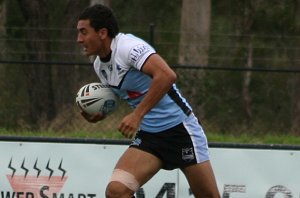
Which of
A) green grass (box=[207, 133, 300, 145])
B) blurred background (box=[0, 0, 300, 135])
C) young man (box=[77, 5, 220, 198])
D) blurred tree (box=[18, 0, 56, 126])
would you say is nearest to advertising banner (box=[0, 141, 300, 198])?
young man (box=[77, 5, 220, 198])

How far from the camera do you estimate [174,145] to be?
6.98m

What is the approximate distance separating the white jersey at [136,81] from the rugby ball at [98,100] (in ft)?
0.19

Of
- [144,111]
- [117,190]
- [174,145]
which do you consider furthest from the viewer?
[174,145]

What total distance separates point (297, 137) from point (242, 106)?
151cm

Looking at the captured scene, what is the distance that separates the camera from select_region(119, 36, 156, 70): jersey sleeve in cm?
656

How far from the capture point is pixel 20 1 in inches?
789

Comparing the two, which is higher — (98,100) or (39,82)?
(98,100)

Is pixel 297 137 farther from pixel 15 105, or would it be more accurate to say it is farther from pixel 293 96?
pixel 15 105

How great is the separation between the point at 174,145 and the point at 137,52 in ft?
2.49

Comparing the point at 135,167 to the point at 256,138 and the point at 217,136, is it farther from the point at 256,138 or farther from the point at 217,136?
the point at 256,138

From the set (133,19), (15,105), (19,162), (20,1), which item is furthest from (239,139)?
(133,19)

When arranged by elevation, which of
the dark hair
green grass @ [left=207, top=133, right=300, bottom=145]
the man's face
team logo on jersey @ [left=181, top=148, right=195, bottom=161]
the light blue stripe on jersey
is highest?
the dark hair

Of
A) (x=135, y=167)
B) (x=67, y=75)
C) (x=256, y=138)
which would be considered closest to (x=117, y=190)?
(x=135, y=167)

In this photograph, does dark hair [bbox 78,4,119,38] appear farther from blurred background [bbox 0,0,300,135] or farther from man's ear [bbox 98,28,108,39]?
blurred background [bbox 0,0,300,135]
